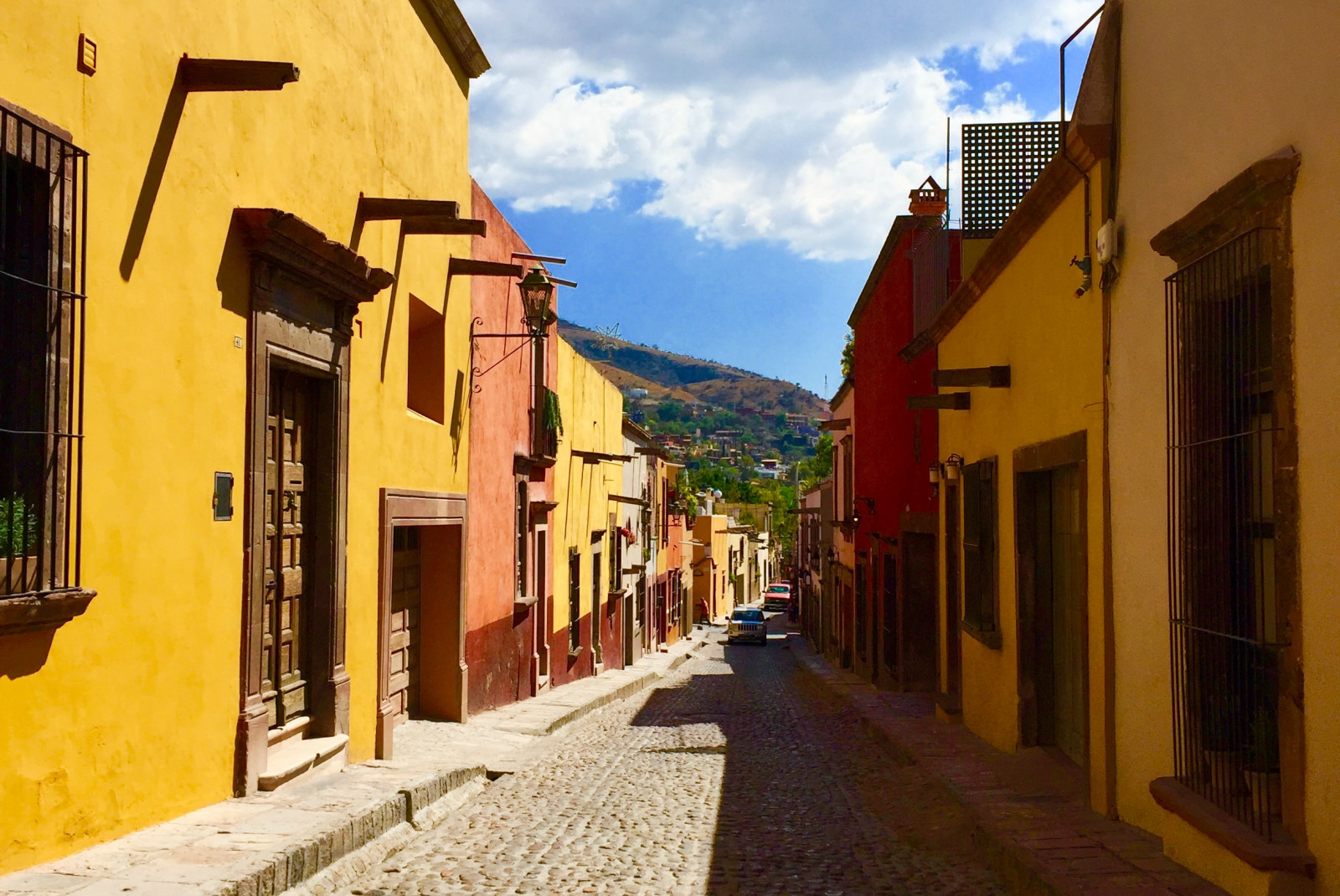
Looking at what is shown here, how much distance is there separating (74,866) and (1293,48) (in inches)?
216

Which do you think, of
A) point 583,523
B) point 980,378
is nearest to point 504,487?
point 980,378

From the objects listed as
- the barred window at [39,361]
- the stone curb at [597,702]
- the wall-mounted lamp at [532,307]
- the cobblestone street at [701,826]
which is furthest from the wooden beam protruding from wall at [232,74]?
the stone curb at [597,702]

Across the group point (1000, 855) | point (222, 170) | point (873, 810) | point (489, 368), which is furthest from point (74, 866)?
point (489, 368)

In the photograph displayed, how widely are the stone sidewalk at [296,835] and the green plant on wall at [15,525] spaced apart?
1.18 meters

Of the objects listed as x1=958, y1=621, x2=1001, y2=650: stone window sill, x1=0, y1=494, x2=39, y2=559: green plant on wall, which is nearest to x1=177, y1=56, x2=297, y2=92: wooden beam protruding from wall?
x1=0, y1=494, x2=39, y2=559: green plant on wall

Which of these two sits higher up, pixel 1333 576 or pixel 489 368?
pixel 489 368

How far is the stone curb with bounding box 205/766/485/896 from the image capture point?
194 inches

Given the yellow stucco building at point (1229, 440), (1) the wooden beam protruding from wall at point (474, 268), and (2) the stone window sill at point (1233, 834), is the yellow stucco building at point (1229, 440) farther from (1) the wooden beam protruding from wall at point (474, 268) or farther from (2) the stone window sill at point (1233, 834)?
(1) the wooden beam protruding from wall at point (474, 268)

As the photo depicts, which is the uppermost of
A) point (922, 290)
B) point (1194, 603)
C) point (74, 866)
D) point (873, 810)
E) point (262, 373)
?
point (922, 290)

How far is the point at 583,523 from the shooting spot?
21.0 m

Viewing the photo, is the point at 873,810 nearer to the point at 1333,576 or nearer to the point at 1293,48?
the point at 1333,576

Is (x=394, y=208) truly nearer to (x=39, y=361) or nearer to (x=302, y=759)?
(x=302, y=759)

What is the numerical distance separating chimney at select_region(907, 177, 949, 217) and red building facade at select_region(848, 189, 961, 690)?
0.08 feet

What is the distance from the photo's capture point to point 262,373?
21.6 feet
